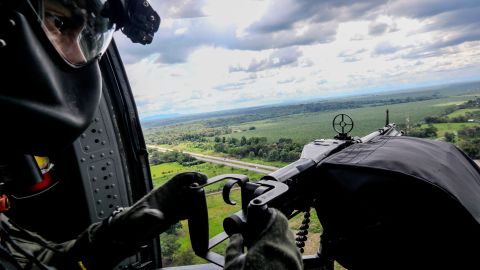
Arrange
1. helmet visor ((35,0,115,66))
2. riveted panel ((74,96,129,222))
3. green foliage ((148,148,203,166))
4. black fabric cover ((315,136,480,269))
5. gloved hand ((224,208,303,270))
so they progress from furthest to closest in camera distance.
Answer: green foliage ((148,148,203,166))
riveted panel ((74,96,129,222))
black fabric cover ((315,136,480,269))
helmet visor ((35,0,115,66))
gloved hand ((224,208,303,270))

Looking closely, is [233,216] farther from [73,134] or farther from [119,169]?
[119,169]

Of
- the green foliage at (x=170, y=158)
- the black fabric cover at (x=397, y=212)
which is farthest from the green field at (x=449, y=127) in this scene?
the green foliage at (x=170, y=158)

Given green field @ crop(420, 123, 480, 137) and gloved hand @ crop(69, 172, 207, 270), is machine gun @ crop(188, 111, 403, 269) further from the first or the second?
green field @ crop(420, 123, 480, 137)

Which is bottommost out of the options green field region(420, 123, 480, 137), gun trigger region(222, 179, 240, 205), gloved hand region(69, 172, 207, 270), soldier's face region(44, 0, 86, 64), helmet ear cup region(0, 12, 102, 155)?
gloved hand region(69, 172, 207, 270)

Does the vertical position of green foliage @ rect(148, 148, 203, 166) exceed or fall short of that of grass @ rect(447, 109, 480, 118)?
it falls short

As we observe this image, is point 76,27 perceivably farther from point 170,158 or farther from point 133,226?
point 170,158

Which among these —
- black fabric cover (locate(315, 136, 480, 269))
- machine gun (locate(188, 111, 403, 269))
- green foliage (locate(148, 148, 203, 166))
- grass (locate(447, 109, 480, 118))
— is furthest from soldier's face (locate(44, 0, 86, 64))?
grass (locate(447, 109, 480, 118))

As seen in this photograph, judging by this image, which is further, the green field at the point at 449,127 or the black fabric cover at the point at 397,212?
the green field at the point at 449,127

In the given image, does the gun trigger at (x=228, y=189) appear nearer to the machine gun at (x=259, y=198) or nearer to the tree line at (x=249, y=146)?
the machine gun at (x=259, y=198)
